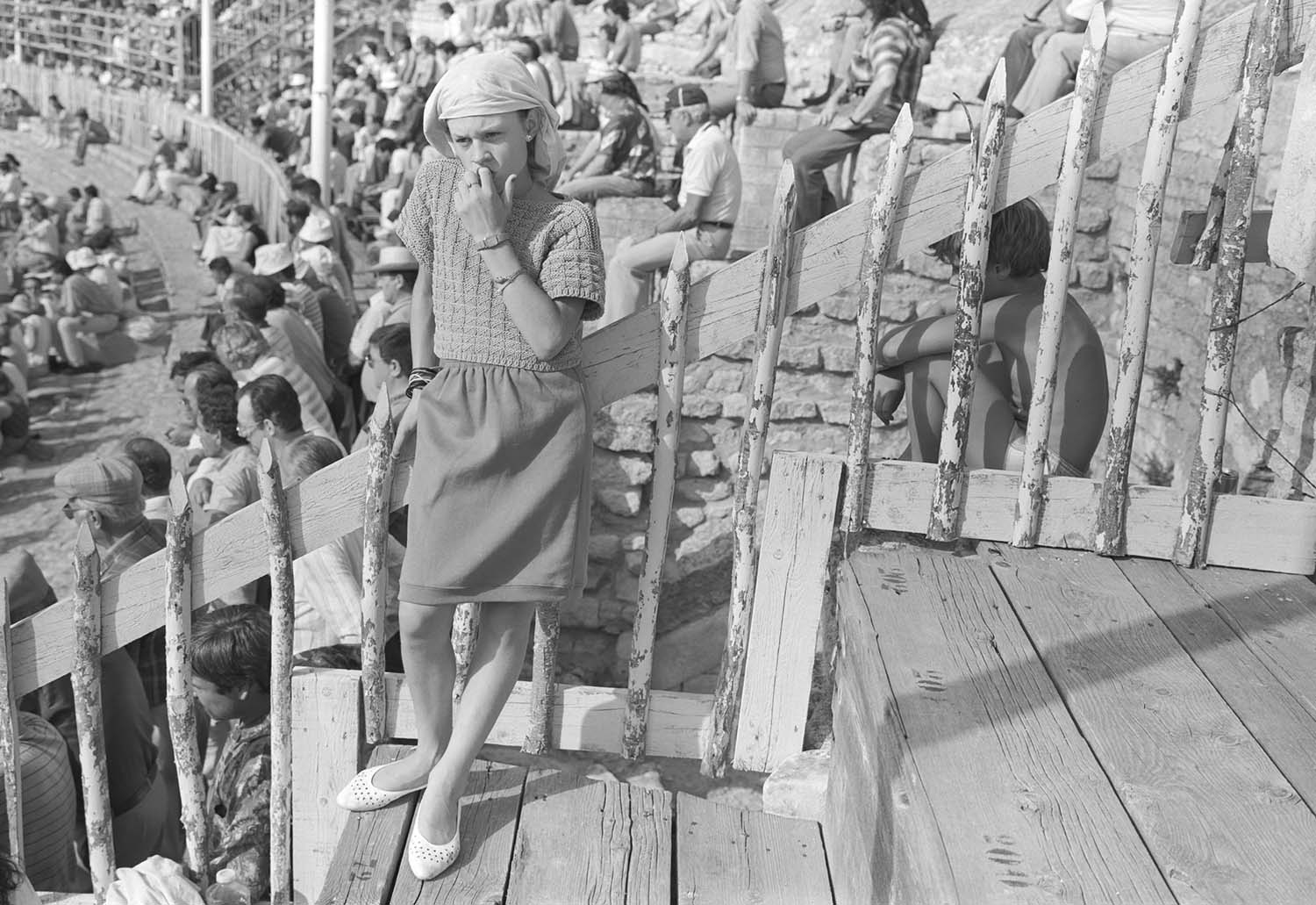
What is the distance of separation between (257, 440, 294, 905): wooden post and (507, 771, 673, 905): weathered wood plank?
578 millimetres

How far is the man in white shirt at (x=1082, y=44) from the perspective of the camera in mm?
6375

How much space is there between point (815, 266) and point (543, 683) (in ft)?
3.56

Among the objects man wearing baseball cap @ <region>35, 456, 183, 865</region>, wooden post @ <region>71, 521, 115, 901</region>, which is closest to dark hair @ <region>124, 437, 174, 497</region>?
man wearing baseball cap @ <region>35, 456, 183, 865</region>

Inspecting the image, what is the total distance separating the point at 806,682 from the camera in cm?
301

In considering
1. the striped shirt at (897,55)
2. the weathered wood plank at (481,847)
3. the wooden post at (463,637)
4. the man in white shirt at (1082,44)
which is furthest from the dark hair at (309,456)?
the striped shirt at (897,55)

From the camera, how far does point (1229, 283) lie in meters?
2.85

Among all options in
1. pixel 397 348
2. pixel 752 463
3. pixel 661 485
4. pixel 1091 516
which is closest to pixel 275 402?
pixel 397 348

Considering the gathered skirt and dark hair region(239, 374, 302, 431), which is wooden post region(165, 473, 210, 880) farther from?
dark hair region(239, 374, 302, 431)

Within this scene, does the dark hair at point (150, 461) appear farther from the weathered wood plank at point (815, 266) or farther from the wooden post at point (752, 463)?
the wooden post at point (752, 463)

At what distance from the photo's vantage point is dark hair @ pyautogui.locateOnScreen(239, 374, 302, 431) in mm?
5652

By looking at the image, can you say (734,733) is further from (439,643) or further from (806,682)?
(439,643)

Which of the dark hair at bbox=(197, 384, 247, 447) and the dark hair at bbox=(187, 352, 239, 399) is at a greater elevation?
the dark hair at bbox=(187, 352, 239, 399)

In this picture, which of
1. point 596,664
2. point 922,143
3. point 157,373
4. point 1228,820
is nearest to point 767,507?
point 1228,820

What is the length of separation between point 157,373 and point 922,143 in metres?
8.96
